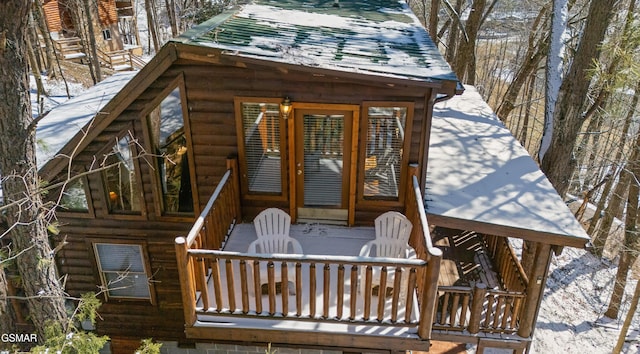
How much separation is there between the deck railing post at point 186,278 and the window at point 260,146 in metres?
1.91

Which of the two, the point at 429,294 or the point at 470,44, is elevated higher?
the point at 470,44

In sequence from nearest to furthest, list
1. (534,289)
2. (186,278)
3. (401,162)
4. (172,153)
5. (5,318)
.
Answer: (186,278) → (5,318) → (534,289) → (401,162) → (172,153)

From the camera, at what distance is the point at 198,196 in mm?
6207

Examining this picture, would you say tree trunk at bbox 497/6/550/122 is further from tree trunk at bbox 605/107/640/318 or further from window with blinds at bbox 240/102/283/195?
window with blinds at bbox 240/102/283/195

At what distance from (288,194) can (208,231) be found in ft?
4.66

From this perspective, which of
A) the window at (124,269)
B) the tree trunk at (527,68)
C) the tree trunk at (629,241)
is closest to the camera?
the window at (124,269)

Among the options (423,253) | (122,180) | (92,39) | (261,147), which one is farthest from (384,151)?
(92,39)

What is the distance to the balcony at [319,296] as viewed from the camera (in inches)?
173

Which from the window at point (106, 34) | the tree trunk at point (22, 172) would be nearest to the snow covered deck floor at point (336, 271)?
the tree trunk at point (22, 172)

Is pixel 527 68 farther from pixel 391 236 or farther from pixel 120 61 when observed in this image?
pixel 120 61

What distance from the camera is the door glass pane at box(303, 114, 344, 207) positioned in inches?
226

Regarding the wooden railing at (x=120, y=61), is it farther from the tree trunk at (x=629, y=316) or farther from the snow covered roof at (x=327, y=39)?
the tree trunk at (x=629, y=316)

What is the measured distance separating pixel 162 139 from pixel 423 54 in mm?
3884

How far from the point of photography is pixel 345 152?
5.81 m
